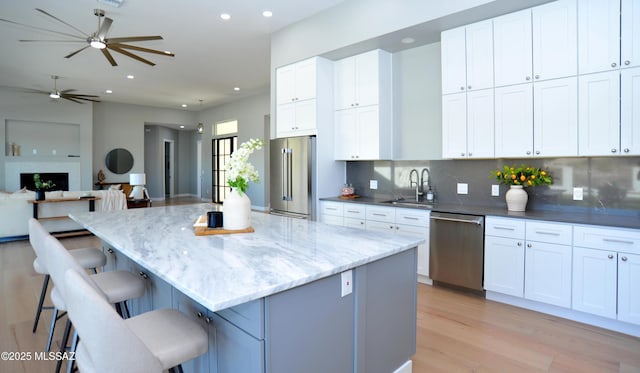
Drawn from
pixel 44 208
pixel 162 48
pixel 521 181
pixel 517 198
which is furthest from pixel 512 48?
pixel 44 208

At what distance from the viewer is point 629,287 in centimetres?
255

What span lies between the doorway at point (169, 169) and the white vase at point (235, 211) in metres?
12.4

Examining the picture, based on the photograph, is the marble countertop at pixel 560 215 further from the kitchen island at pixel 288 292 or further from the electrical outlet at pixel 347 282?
the electrical outlet at pixel 347 282

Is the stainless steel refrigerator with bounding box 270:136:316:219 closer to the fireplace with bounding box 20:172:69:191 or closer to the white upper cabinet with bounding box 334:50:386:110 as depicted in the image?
the white upper cabinet with bounding box 334:50:386:110

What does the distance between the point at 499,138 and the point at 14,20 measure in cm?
611

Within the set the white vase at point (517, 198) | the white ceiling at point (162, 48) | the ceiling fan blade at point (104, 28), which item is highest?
the white ceiling at point (162, 48)

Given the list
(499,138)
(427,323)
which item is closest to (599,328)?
(427,323)

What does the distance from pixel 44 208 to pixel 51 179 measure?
414 cm

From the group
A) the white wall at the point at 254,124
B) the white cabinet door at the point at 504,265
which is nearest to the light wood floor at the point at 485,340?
the white cabinet door at the point at 504,265

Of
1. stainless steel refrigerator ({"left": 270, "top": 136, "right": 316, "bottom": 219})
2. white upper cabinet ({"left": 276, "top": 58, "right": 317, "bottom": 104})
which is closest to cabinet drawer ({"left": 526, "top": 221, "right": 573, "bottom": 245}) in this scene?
stainless steel refrigerator ({"left": 270, "top": 136, "right": 316, "bottom": 219})

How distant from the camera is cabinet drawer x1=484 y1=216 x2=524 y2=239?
3.05 metres

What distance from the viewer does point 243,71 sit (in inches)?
276

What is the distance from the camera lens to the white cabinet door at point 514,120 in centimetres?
318

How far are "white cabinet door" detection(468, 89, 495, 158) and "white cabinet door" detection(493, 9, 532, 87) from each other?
7.2 inches
